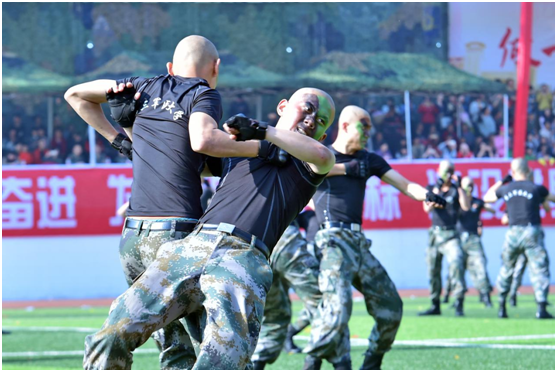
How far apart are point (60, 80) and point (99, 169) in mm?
2785

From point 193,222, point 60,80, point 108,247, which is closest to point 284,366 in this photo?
point 193,222

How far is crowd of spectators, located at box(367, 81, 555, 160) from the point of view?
22.0 meters

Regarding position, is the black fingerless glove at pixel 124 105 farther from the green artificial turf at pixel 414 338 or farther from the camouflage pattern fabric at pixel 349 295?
the green artificial turf at pixel 414 338

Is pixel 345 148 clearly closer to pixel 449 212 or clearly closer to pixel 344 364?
pixel 344 364

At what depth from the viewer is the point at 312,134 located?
14.2 ft

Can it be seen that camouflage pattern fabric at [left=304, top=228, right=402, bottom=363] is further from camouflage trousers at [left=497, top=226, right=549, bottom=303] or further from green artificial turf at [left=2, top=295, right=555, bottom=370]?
camouflage trousers at [left=497, top=226, right=549, bottom=303]

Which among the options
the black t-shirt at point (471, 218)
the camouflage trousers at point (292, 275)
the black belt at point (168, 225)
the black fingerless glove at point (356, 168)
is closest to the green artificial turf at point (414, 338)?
the camouflage trousers at point (292, 275)

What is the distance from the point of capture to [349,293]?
7262mm

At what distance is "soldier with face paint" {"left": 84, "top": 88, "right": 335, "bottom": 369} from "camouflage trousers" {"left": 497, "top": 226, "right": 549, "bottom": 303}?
9.63 meters

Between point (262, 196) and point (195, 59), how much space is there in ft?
3.49

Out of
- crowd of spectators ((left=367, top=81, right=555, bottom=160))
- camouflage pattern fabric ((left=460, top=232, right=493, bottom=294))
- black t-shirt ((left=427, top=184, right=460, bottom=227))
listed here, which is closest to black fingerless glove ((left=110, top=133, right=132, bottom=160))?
black t-shirt ((left=427, top=184, right=460, bottom=227))

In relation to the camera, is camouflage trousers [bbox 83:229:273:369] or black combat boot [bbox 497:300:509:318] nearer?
camouflage trousers [bbox 83:229:273:369]

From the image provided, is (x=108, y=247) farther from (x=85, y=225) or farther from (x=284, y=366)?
(x=284, y=366)

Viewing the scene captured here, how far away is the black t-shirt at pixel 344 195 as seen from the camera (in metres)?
7.48
